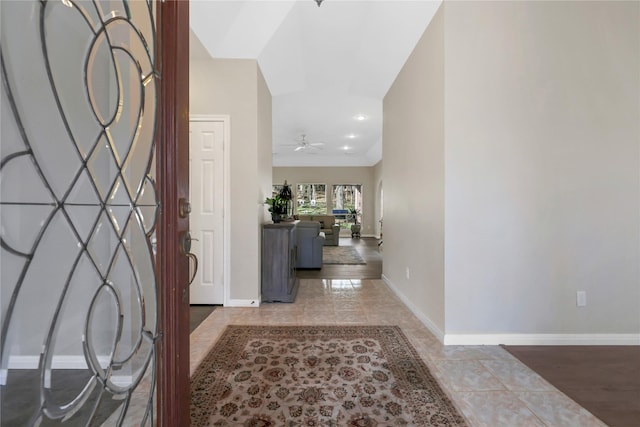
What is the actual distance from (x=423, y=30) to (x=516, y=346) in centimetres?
302

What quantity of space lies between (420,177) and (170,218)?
2.55 m

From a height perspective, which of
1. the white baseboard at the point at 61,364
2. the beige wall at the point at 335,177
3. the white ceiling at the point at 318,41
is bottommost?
the white baseboard at the point at 61,364

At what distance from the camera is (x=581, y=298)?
7.97ft

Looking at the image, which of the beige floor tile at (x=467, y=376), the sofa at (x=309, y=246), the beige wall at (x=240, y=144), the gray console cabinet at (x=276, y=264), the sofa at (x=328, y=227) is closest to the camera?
the beige floor tile at (x=467, y=376)

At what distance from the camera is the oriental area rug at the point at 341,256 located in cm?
612

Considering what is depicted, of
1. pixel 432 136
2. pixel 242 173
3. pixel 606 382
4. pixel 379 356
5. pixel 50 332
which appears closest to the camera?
pixel 50 332

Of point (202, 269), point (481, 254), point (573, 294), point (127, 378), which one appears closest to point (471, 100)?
point (481, 254)

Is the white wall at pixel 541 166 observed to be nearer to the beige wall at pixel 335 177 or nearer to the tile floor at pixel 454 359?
the tile floor at pixel 454 359

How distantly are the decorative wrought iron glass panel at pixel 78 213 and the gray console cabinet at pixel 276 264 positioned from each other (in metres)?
2.60

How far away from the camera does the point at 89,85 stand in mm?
711

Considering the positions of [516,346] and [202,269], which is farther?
[202,269]

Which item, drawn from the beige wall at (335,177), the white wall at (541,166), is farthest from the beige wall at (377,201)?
the white wall at (541,166)

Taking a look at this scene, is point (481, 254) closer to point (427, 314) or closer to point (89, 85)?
point (427, 314)

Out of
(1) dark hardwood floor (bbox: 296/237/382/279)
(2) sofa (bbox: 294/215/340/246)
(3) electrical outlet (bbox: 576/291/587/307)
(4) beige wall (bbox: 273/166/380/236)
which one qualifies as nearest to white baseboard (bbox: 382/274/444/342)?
(1) dark hardwood floor (bbox: 296/237/382/279)
